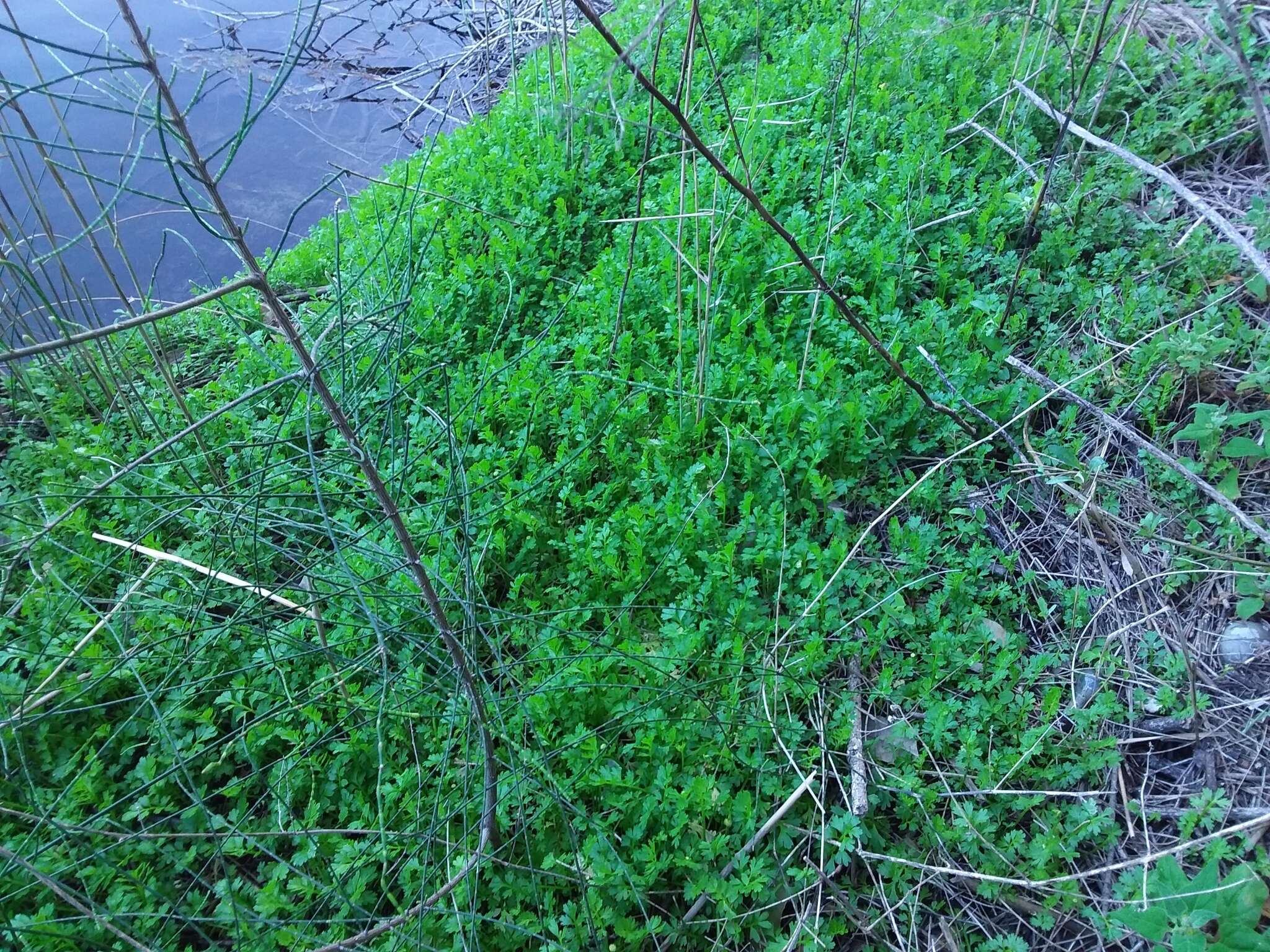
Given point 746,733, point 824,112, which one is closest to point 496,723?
point 746,733

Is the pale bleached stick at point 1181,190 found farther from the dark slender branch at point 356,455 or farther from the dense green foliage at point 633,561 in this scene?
the dark slender branch at point 356,455

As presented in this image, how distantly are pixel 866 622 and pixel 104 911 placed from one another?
2.03 m

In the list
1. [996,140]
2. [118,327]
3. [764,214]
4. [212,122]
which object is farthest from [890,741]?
[212,122]

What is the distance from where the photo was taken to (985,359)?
2.66 meters

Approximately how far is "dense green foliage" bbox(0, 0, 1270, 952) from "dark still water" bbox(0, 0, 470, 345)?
0.74m

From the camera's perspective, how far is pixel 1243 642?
2021 millimetres

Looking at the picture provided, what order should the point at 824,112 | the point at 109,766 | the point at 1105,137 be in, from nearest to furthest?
the point at 109,766 < the point at 1105,137 < the point at 824,112

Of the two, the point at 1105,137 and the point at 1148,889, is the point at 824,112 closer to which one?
the point at 1105,137

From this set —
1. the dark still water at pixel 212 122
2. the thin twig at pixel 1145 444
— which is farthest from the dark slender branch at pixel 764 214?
the dark still water at pixel 212 122

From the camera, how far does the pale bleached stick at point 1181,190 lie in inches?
94.9

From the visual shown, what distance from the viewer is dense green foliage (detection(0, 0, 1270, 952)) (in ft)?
5.97

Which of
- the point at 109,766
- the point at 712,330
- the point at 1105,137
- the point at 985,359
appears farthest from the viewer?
the point at 1105,137

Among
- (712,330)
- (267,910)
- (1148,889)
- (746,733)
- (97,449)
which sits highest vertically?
(97,449)

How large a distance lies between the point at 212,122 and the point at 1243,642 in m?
5.74
